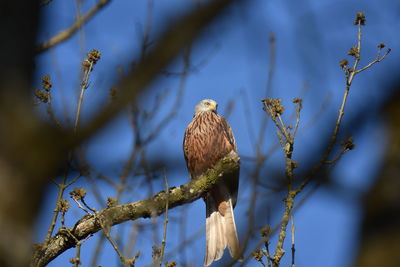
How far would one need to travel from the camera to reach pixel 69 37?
11.1ft

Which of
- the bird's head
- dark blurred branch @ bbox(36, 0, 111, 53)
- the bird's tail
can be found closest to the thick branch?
the bird's tail

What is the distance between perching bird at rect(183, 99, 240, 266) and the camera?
6547 millimetres

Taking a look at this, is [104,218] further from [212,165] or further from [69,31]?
[212,165]

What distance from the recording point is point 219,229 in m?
6.71

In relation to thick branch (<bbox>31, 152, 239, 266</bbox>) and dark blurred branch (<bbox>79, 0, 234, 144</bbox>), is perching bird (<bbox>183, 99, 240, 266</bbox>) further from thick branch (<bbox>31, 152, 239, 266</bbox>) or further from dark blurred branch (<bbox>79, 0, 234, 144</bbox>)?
dark blurred branch (<bbox>79, 0, 234, 144</bbox>)

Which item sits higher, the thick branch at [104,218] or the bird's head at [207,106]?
the bird's head at [207,106]

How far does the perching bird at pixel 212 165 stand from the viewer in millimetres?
6547

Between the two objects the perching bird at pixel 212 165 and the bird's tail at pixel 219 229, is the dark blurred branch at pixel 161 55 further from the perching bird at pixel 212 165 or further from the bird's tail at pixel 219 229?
the perching bird at pixel 212 165

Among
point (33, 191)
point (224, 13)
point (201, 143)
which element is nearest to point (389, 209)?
point (224, 13)

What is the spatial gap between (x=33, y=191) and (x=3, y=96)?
24 centimetres

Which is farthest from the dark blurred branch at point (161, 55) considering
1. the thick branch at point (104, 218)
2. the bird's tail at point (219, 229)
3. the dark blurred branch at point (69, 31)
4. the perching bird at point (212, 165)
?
the perching bird at point (212, 165)

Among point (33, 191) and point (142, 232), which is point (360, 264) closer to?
point (33, 191)

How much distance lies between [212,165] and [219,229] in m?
0.98

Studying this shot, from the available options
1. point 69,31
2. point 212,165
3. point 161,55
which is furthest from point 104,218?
point 212,165
